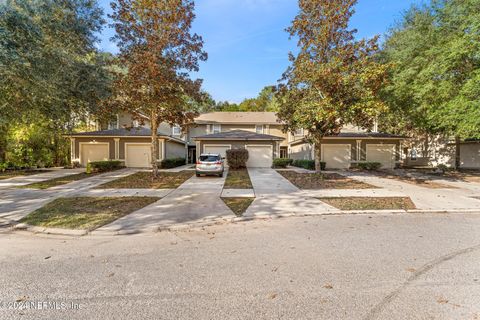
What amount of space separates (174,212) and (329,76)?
9.08 m

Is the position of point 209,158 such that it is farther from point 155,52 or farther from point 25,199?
point 25,199

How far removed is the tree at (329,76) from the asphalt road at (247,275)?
7.23 m

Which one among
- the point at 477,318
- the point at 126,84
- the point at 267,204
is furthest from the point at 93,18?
the point at 477,318

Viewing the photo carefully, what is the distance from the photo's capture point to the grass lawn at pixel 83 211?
5.91 meters

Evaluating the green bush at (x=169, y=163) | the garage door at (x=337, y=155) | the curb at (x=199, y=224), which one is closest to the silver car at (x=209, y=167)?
the green bush at (x=169, y=163)

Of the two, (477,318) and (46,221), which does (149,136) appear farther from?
(477,318)

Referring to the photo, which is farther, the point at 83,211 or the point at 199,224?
the point at 83,211

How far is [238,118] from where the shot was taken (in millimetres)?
28578

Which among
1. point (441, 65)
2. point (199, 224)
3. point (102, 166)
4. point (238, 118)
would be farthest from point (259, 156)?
point (199, 224)

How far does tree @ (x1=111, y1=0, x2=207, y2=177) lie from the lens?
38.0 ft

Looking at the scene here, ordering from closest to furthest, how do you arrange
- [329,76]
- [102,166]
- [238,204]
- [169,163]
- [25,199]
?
[238,204], [25,199], [329,76], [102,166], [169,163]

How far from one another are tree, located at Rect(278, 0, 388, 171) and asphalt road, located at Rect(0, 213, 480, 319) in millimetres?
7227

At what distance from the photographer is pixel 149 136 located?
2073cm

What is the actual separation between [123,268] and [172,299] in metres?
1.27
